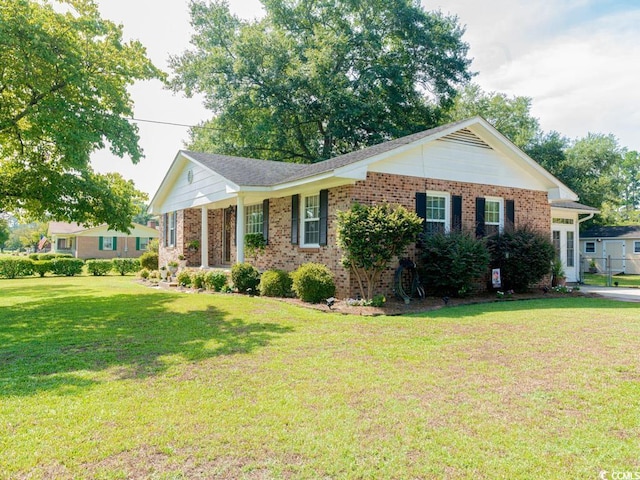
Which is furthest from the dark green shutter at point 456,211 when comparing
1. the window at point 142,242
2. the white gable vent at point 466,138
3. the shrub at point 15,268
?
the window at point 142,242

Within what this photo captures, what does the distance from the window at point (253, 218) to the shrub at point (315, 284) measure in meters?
5.09

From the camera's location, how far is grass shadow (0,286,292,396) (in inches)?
194

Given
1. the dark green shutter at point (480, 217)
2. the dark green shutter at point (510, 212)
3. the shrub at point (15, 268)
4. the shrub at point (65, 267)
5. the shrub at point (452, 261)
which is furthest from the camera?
the shrub at point (65, 267)

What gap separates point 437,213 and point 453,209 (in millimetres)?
527

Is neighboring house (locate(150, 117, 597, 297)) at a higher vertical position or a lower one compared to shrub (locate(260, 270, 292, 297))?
higher

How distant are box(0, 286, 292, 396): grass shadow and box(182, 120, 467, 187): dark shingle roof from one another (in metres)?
4.93

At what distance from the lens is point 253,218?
15.9 meters

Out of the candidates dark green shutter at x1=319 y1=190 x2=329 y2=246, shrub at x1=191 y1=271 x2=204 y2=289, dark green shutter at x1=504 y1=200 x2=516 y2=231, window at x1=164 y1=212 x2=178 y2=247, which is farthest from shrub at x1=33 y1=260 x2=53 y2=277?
dark green shutter at x1=504 y1=200 x2=516 y2=231

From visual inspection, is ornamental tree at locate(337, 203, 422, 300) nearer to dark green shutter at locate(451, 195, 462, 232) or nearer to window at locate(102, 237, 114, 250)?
dark green shutter at locate(451, 195, 462, 232)

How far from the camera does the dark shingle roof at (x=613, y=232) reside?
1065 inches

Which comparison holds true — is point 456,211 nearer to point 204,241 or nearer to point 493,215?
point 493,215

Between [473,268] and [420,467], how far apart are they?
875 cm

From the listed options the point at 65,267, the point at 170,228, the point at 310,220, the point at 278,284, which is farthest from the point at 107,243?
the point at 310,220

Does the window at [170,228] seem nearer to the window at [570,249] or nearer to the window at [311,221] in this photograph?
the window at [311,221]
